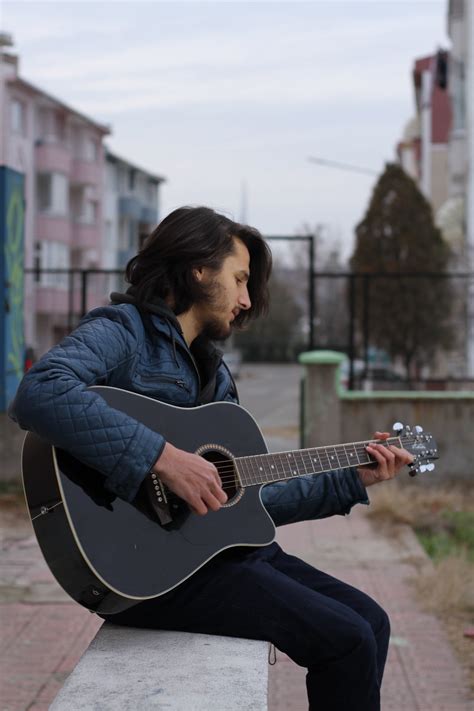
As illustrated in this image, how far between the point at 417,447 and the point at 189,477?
0.94m

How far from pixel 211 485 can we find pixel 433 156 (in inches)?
1820

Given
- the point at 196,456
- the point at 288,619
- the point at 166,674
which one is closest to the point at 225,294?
the point at 196,456

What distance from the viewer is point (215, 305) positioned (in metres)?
3.32

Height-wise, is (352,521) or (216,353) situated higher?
(216,353)

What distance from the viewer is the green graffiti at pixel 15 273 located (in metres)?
9.20

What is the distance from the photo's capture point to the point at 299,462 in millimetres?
3328

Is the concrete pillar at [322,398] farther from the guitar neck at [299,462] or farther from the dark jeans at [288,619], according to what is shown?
the dark jeans at [288,619]

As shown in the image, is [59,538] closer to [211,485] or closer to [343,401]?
[211,485]

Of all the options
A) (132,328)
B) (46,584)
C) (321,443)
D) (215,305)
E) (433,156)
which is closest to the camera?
(132,328)

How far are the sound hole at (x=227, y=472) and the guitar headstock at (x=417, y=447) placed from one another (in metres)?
0.56

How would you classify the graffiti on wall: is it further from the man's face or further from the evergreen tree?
the evergreen tree

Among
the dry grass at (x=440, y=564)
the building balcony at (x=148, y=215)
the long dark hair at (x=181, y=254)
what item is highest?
the building balcony at (x=148, y=215)

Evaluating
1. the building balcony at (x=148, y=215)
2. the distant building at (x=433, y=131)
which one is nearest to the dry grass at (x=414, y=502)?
the distant building at (x=433, y=131)

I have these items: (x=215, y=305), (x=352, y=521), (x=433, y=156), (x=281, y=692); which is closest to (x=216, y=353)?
(x=215, y=305)
